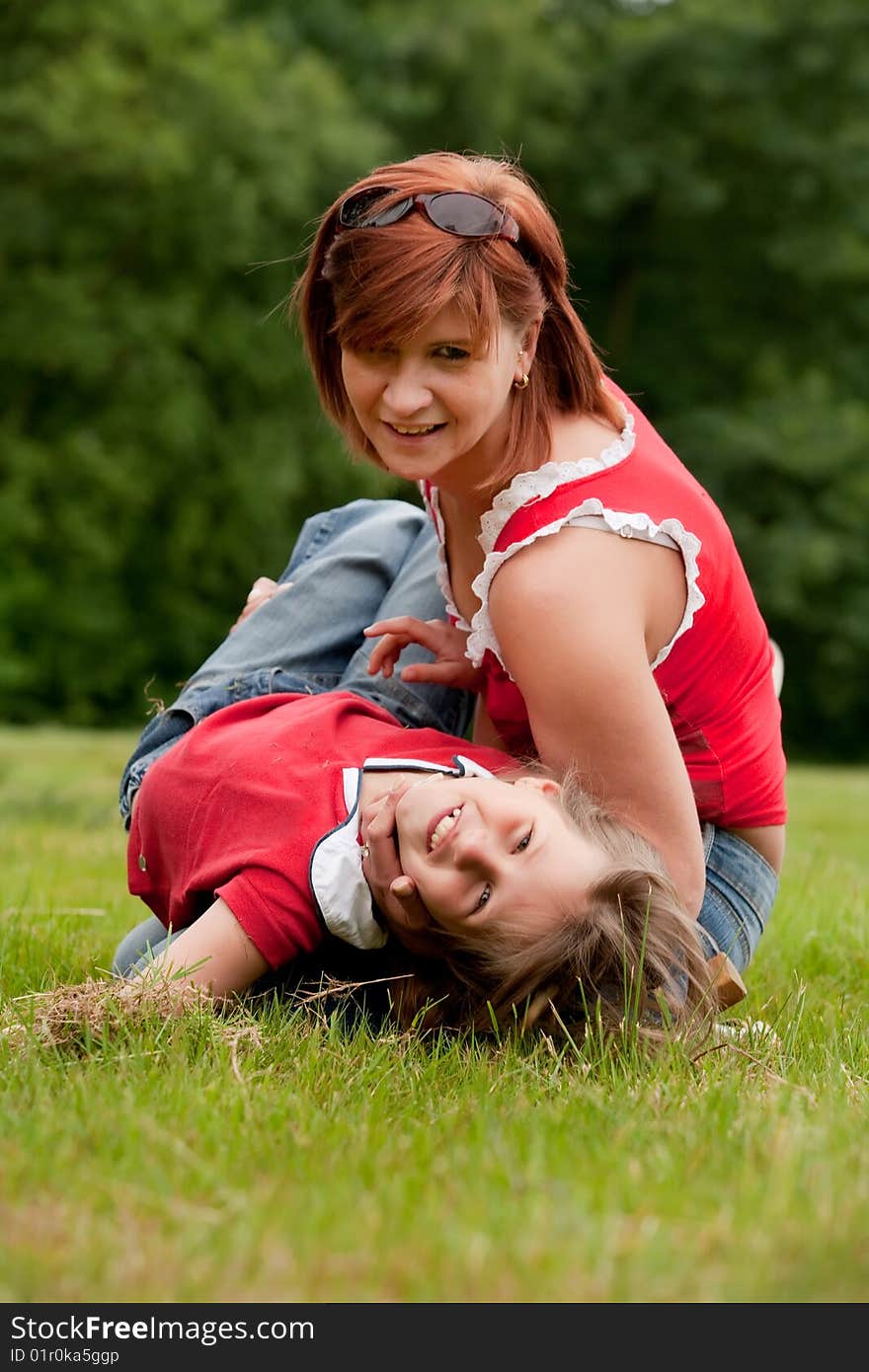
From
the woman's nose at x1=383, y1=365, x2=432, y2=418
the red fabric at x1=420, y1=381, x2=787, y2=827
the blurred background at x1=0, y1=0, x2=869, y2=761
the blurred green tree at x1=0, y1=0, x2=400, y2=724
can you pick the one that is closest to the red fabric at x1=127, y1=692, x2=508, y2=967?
the red fabric at x1=420, y1=381, x2=787, y2=827

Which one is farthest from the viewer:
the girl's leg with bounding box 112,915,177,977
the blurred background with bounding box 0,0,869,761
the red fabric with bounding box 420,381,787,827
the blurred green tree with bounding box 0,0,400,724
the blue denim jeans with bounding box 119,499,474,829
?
the blurred background with bounding box 0,0,869,761

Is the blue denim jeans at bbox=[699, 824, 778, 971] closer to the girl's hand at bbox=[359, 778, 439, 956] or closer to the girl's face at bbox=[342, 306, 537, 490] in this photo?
the girl's hand at bbox=[359, 778, 439, 956]

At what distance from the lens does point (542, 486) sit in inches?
117

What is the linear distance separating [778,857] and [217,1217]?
2.03 metres

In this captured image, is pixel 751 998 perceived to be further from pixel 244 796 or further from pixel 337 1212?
pixel 337 1212

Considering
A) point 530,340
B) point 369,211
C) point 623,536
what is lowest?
point 623,536

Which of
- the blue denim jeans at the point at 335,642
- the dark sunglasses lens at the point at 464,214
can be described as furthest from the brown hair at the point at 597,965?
the dark sunglasses lens at the point at 464,214

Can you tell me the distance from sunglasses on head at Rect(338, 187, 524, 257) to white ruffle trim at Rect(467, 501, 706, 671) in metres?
0.54

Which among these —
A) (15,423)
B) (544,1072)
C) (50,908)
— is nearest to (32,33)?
(15,423)

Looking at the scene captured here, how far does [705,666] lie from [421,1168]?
1.40 metres

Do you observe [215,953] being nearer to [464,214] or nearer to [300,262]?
[464,214]

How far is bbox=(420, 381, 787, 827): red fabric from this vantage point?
296 cm

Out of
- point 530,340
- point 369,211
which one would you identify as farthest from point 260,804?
point 369,211
